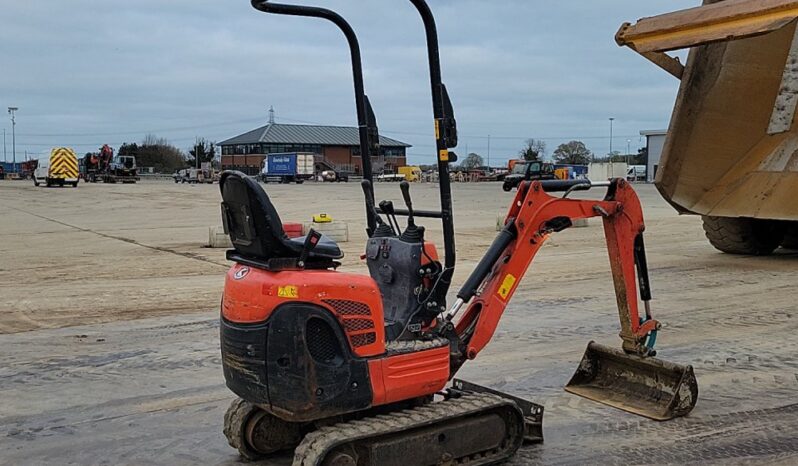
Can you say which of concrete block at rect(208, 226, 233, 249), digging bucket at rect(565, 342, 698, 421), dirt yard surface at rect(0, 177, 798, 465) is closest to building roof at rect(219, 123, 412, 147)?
concrete block at rect(208, 226, 233, 249)

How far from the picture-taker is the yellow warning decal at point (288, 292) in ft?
10.9

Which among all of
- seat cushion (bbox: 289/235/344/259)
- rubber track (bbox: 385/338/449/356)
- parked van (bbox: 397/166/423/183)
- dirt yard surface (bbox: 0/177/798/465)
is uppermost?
parked van (bbox: 397/166/423/183)

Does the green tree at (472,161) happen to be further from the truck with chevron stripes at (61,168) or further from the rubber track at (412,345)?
the rubber track at (412,345)

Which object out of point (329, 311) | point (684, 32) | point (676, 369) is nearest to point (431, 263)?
point (329, 311)

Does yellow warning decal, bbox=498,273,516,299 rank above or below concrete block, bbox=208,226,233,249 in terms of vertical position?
above

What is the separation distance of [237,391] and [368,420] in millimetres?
586

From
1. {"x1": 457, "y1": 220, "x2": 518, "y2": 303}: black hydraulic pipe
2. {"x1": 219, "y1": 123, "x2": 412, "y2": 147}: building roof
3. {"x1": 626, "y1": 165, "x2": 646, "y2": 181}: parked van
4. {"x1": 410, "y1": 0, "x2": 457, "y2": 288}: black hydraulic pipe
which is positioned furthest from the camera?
{"x1": 219, "y1": 123, "x2": 412, "y2": 147}: building roof

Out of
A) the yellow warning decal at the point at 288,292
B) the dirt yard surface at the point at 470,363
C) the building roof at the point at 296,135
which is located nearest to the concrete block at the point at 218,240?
the dirt yard surface at the point at 470,363

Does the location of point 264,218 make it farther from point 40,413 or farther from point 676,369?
point 676,369

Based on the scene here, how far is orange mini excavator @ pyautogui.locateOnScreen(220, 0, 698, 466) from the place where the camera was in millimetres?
3361

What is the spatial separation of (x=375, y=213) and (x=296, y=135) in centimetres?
8111

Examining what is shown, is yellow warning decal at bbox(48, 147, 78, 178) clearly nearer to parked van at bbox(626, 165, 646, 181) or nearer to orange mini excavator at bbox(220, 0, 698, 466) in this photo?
parked van at bbox(626, 165, 646, 181)

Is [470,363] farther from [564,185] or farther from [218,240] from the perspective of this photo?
[218,240]

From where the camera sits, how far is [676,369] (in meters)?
4.63
